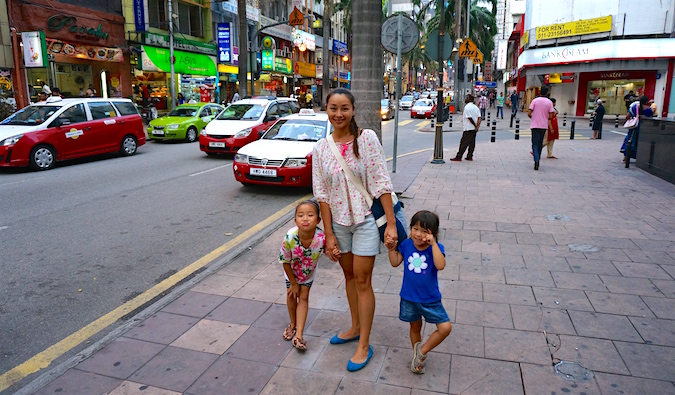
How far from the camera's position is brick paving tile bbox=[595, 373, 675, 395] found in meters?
2.92

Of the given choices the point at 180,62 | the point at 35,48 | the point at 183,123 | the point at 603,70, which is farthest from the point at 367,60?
the point at 603,70

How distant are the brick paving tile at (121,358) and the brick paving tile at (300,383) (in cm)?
95

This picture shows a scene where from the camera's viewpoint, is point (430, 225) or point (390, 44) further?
point (390, 44)

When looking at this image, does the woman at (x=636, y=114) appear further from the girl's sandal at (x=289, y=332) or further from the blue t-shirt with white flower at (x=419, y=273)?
the girl's sandal at (x=289, y=332)

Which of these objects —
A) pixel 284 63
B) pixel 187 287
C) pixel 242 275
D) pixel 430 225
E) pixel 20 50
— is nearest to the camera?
pixel 430 225

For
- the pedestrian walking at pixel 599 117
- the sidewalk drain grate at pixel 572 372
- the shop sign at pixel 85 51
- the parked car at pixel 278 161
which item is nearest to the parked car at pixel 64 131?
the parked car at pixel 278 161

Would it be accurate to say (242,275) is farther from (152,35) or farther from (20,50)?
(152,35)

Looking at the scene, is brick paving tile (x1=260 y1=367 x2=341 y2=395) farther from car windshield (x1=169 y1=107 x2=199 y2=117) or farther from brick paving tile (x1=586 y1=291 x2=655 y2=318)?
car windshield (x1=169 y1=107 x2=199 y2=117)

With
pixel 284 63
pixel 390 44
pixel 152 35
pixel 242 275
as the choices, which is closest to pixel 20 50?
pixel 152 35

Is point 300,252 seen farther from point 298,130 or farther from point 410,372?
point 298,130

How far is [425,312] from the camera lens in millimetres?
3082

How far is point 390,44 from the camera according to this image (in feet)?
28.8

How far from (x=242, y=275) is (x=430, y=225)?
2596 millimetres

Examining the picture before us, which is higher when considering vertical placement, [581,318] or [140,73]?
[140,73]
